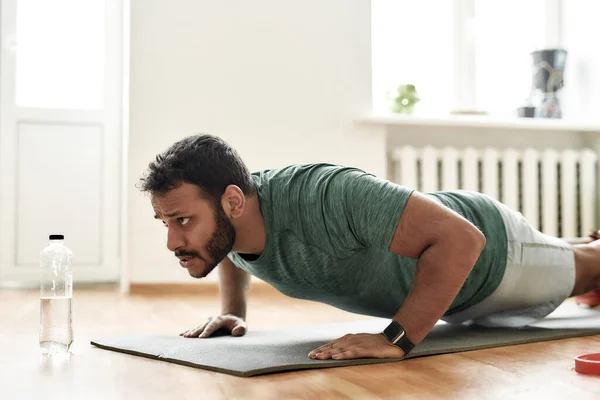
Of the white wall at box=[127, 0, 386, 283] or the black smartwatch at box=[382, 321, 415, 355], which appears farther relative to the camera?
the white wall at box=[127, 0, 386, 283]

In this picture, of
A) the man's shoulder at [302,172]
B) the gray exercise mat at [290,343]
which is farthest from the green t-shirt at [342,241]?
the gray exercise mat at [290,343]

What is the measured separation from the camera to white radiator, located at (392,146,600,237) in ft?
11.7

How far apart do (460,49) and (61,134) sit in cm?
197

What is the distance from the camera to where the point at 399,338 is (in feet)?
4.78

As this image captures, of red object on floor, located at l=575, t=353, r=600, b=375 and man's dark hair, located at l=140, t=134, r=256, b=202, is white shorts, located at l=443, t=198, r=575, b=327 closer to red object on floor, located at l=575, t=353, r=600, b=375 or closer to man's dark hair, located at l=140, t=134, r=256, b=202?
red object on floor, located at l=575, t=353, r=600, b=375

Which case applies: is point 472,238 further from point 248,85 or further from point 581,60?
point 581,60

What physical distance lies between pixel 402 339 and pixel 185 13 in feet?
7.42

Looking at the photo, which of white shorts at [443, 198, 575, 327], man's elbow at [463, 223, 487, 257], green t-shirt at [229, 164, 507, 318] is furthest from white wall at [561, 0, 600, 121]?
man's elbow at [463, 223, 487, 257]

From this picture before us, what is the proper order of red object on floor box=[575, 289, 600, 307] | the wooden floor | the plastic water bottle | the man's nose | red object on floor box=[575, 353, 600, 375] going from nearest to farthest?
the wooden floor → red object on floor box=[575, 353, 600, 375] → the man's nose → the plastic water bottle → red object on floor box=[575, 289, 600, 307]

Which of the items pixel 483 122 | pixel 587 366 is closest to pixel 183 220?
pixel 587 366

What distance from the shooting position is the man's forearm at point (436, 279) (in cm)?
139

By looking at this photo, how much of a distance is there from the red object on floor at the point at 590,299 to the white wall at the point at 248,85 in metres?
1.27

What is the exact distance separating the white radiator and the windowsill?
0.12m

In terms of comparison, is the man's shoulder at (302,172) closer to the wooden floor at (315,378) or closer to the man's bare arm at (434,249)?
the man's bare arm at (434,249)
